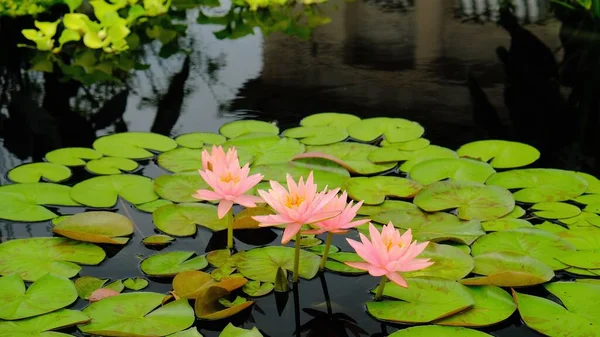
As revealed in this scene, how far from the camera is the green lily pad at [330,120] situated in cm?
192

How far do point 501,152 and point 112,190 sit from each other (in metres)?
0.90

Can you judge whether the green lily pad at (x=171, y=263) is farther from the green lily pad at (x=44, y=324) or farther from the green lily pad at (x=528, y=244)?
the green lily pad at (x=528, y=244)

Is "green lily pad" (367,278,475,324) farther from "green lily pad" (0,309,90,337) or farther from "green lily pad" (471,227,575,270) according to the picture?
"green lily pad" (0,309,90,337)

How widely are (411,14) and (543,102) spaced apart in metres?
1.34

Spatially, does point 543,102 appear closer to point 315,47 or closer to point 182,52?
point 315,47

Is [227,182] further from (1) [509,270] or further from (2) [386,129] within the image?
(2) [386,129]

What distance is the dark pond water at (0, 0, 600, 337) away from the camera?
1283 mm

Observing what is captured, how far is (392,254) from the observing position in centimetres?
100

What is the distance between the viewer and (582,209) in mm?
1451

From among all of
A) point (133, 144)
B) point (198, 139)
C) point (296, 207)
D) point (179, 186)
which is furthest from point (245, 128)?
point (296, 207)

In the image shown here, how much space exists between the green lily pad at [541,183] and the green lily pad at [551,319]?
15.6 inches

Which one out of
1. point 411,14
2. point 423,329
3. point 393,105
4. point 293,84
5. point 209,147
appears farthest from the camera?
point 411,14

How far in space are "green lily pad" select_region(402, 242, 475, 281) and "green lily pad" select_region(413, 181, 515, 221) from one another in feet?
0.54

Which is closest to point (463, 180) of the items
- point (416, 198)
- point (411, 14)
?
point (416, 198)
